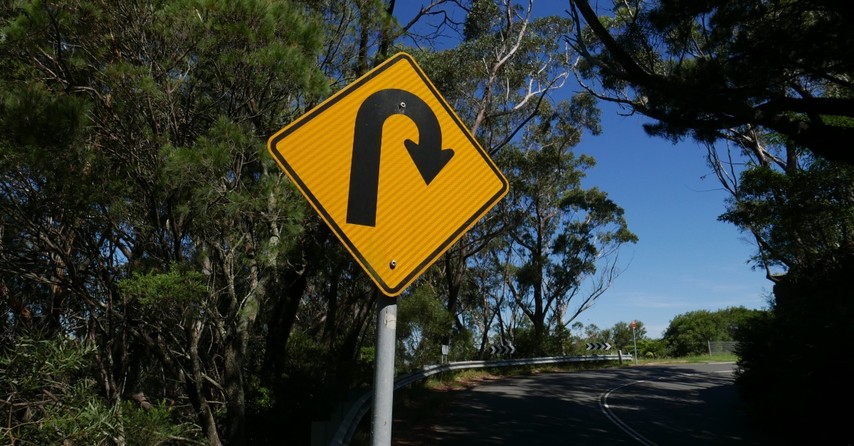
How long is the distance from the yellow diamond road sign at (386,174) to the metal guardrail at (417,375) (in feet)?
13.7

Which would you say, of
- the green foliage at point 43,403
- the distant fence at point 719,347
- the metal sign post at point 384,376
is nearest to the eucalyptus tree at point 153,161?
the green foliage at point 43,403

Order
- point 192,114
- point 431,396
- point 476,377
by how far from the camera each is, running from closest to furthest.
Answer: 1. point 192,114
2. point 431,396
3. point 476,377

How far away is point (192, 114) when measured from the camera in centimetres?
884

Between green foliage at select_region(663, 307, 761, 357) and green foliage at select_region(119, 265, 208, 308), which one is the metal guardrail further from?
green foliage at select_region(663, 307, 761, 357)

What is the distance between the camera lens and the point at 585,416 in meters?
13.2

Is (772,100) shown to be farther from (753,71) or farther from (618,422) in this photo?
(618,422)

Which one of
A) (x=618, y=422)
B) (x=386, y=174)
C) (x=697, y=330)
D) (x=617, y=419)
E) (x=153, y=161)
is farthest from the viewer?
(x=697, y=330)

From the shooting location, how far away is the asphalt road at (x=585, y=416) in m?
10.7

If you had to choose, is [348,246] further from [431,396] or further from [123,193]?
[431,396]

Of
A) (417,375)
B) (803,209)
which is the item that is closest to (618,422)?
(417,375)

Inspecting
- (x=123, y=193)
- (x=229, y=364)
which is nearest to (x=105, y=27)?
(x=123, y=193)

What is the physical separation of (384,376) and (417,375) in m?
14.1

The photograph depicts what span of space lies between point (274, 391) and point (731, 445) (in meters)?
8.24

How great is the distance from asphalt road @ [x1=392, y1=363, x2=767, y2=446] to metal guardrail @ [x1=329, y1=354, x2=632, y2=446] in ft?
3.47
